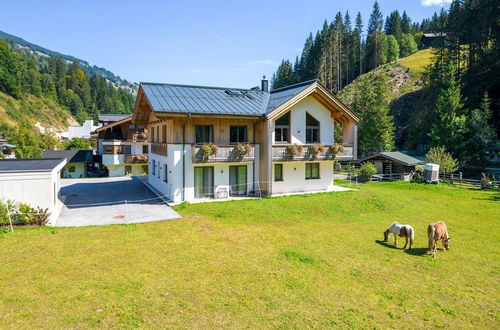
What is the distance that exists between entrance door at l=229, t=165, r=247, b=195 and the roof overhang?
15.8 feet

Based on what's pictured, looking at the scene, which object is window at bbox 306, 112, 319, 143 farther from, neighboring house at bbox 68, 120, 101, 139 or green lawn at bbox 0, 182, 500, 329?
neighboring house at bbox 68, 120, 101, 139

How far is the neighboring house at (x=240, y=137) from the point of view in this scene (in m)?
23.8

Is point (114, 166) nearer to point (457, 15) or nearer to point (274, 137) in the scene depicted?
point (274, 137)

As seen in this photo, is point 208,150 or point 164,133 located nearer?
point 208,150

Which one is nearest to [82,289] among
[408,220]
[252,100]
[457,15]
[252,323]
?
[252,323]

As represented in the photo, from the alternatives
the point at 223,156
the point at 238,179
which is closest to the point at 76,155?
the point at 238,179

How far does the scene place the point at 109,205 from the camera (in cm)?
2348

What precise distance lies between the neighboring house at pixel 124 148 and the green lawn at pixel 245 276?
26.3 m

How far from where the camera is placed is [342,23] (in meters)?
101

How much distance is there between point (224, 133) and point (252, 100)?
187 inches

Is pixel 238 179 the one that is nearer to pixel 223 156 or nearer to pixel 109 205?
pixel 223 156

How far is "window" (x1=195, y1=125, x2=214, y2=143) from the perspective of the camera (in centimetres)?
2481

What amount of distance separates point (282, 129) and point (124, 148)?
25268mm

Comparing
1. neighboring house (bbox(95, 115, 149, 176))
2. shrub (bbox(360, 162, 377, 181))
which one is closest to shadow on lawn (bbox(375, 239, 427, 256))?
shrub (bbox(360, 162, 377, 181))
